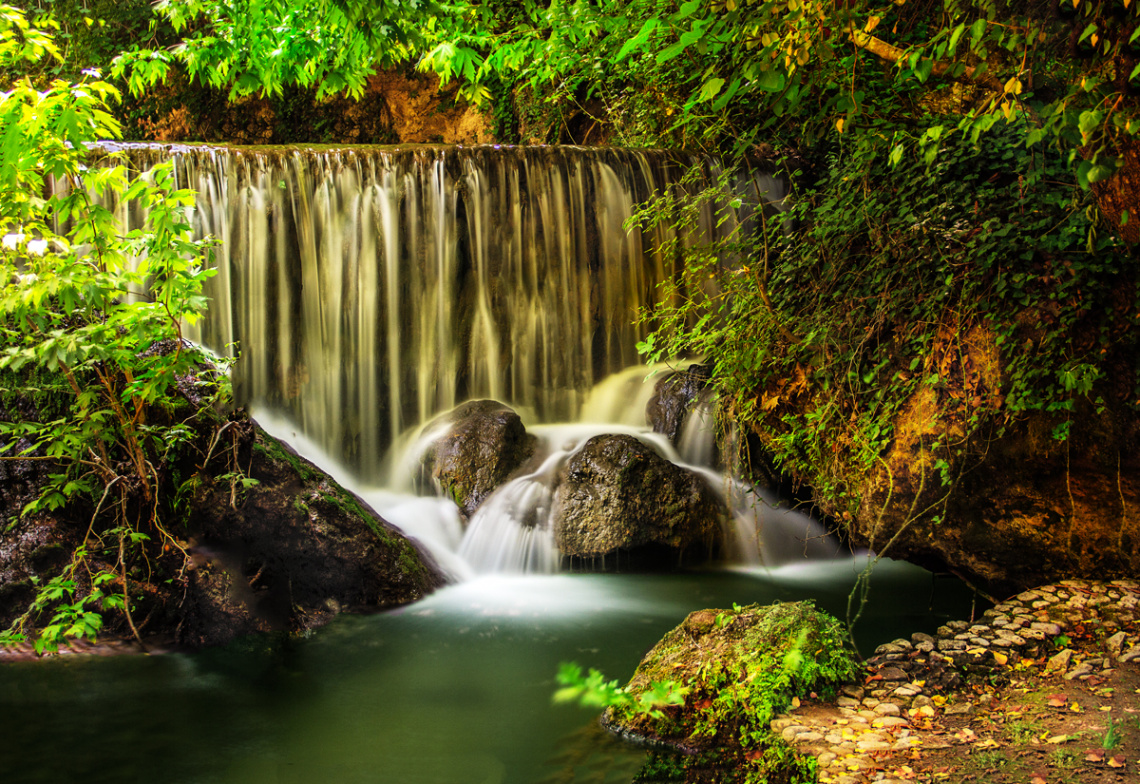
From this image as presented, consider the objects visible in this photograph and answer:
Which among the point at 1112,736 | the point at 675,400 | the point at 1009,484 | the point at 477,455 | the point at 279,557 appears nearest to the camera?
the point at 1112,736

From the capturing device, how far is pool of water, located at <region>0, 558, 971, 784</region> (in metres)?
3.38

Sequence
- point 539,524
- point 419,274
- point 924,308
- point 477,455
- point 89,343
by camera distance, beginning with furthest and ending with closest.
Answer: point 419,274 → point 477,455 → point 539,524 → point 924,308 → point 89,343

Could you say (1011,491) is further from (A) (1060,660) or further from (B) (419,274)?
(B) (419,274)

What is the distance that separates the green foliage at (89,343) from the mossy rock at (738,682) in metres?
2.86

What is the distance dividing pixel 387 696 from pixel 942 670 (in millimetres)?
2667

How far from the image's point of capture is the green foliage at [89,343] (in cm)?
381

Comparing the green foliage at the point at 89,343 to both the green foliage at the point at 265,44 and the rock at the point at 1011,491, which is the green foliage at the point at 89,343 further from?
the rock at the point at 1011,491

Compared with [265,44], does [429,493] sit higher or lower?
lower

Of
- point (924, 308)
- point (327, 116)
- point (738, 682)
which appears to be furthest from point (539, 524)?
point (327, 116)

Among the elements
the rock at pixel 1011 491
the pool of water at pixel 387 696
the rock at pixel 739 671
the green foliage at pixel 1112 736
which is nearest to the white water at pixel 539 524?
the pool of water at pixel 387 696

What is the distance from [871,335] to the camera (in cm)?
460

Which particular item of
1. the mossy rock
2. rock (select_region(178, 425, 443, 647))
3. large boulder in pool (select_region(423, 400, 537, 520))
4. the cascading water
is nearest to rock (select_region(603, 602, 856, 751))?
the mossy rock

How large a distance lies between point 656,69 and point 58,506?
21.8ft

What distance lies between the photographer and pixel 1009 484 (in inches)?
169
